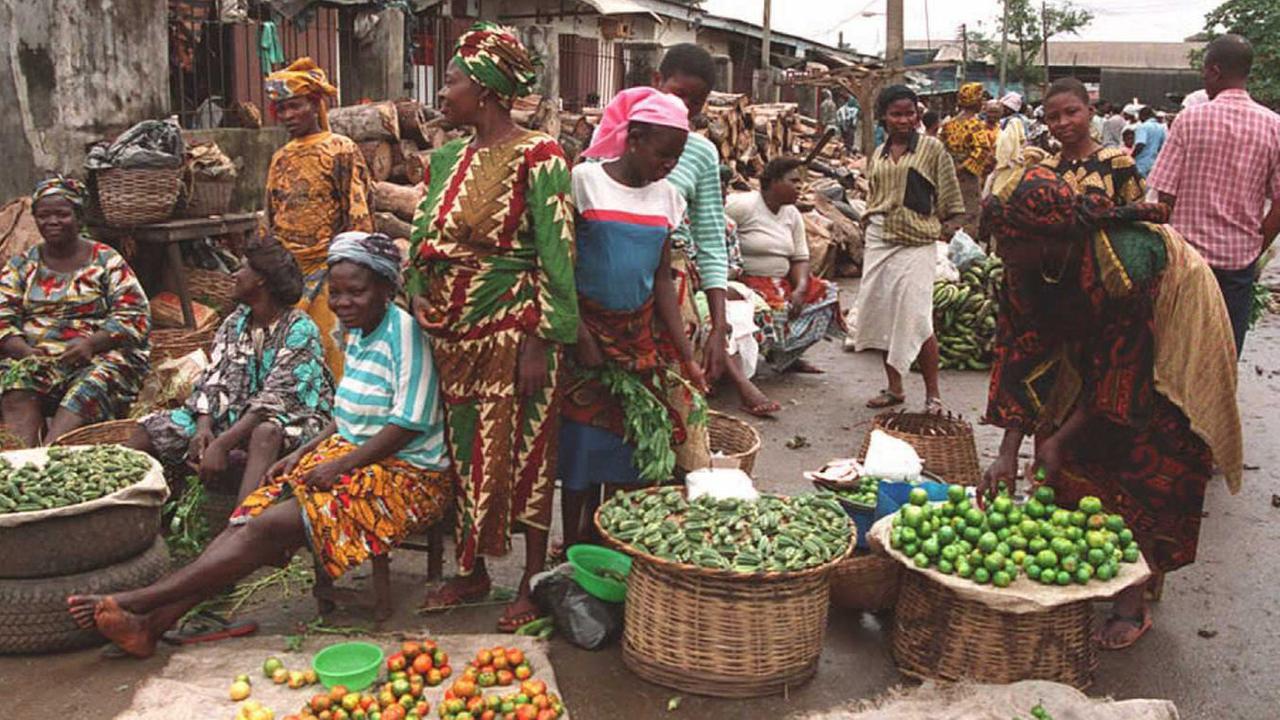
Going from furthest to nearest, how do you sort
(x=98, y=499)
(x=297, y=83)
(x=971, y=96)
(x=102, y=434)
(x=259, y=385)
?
(x=971, y=96) → (x=297, y=83) → (x=102, y=434) → (x=259, y=385) → (x=98, y=499)

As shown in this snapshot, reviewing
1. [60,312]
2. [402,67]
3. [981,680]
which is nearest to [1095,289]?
[981,680]

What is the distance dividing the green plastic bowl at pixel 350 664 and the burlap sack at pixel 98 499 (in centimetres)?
87

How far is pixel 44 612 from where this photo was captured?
148 inches

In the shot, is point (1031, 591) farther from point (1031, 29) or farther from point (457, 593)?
point (1031, 29)

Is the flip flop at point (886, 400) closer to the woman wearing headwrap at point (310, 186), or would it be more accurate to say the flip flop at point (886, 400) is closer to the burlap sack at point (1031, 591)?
the woman wearing headwrap at point (310, 186)

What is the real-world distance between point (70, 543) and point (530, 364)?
64.9 inches

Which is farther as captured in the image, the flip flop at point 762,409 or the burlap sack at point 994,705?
the flip flop at point 762,409

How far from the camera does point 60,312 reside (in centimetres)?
541

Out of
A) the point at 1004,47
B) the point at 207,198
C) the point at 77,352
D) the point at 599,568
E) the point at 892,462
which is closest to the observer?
the point at 599,568

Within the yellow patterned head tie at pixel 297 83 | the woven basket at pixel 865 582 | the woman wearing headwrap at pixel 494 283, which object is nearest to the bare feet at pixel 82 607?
the woman wearing headwrap at pixel 494 283

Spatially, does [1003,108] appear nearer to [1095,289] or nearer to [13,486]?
[1095,289]

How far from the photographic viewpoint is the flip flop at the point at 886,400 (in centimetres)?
747

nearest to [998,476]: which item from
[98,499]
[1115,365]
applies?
[1115,365]

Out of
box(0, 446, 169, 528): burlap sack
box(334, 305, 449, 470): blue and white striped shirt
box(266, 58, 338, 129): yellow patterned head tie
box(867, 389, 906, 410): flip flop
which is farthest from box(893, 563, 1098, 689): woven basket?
box(266, 58, 338, 129): yellow patterned head tie
